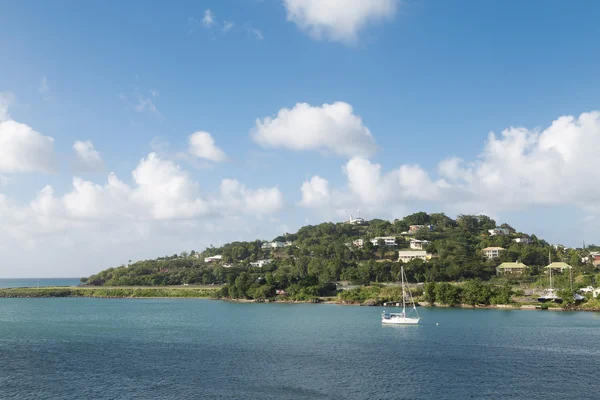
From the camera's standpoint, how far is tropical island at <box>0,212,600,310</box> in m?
98.6

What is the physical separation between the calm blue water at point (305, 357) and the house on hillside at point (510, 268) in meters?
51.4

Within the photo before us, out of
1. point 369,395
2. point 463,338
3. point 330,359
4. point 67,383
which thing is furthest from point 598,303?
point 67,383

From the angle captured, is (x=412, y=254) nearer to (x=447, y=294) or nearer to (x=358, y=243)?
(x=358, y=243)

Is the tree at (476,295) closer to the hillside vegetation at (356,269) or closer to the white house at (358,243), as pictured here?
the hillside vegetation at (356,269)

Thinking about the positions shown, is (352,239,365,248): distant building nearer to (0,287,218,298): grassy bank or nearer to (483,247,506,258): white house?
(483,247,506,258): white house

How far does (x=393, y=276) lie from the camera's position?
129 meters

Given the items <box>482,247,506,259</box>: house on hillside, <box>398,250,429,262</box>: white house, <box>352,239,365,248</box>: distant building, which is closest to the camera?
<box>482,247,506,259</box>: house on hillside

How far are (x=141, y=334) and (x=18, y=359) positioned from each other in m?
17.7

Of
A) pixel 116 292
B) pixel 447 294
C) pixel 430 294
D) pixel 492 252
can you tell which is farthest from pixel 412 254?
pixel 116 292

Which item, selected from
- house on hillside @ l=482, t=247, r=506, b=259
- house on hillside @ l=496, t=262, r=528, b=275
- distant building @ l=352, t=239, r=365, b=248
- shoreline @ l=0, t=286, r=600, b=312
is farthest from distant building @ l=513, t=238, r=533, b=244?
shoreline @ l=0, t=286, r=600, b=312

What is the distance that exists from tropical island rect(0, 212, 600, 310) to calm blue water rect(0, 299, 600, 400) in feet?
50.5

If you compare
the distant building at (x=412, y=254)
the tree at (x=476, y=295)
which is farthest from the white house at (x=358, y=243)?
the tree at (x=476, y=295)

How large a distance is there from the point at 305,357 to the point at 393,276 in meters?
82.7

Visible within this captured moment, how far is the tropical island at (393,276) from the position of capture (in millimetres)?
98625
